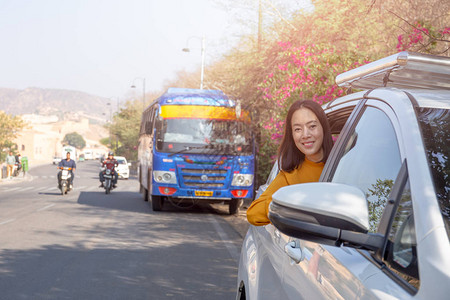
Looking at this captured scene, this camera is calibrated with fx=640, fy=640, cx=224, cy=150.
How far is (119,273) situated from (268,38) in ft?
33.8

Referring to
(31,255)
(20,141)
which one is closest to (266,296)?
(31,255)

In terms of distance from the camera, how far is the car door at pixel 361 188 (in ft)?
5.92

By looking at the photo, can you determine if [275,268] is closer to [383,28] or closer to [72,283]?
[72,283]

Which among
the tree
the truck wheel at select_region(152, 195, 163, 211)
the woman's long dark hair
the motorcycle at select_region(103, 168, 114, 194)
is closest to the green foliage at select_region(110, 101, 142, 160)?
the tree

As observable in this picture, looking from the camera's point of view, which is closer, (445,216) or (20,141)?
(445,216)

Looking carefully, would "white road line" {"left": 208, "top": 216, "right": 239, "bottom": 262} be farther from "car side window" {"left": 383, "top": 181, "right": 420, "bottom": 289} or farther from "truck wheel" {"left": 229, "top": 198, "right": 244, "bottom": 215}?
"car side window" {"left": 383, "top": 181, "right": 420, "bottom": 289}

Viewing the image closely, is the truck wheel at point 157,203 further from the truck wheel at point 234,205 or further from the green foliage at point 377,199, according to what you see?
the green foliage at point 377,199

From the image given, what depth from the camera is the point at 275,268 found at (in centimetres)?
281

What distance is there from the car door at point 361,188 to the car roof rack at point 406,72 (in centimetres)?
21

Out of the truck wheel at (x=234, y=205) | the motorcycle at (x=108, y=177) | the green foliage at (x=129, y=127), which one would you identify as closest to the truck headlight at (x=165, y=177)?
the truck wheel at (x=234, y=205)

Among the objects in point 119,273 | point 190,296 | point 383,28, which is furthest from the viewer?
point 383,28

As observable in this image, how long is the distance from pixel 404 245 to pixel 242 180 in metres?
15.4

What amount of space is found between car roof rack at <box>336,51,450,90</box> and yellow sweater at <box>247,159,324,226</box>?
499 millimetres

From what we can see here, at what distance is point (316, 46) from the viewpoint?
1334 cm
